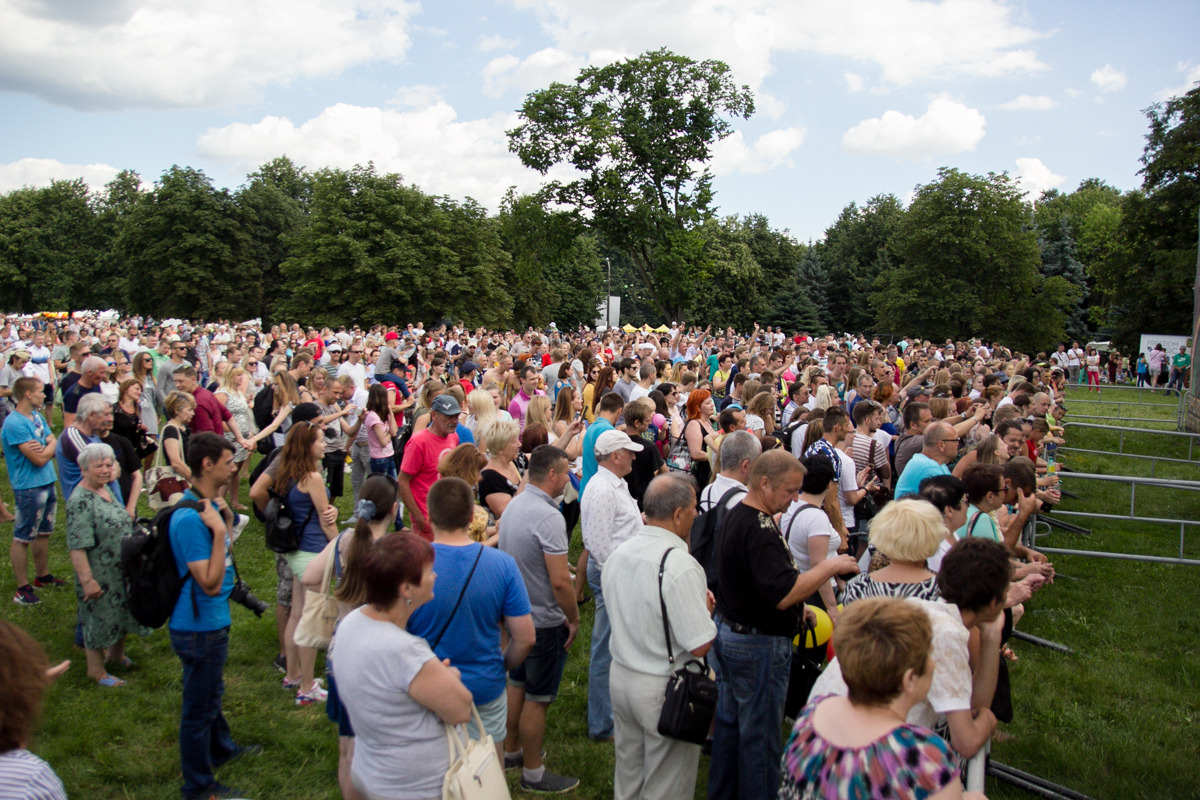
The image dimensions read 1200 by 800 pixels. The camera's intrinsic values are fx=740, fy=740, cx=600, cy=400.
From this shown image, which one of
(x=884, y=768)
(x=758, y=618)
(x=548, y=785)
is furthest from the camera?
(x=548, y=785)

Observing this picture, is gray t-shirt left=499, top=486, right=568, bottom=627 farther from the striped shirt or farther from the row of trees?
the row of trees

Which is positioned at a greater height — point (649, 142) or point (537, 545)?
point (649, 142)

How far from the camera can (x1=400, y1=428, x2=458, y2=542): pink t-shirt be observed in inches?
227

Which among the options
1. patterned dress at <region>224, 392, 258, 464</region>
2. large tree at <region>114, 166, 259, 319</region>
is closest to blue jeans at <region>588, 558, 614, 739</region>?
→ patterned dress at <region>224, 392, 258, 464</region>

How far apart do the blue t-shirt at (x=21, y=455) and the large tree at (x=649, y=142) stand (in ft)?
98.2

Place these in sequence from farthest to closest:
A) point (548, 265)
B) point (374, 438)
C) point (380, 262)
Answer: point (380, 262) < point (548, 265) < point (374, 438)

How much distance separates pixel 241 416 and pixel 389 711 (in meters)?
7.09

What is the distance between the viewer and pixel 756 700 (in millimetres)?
3521

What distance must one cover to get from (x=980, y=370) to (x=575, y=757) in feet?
40.5

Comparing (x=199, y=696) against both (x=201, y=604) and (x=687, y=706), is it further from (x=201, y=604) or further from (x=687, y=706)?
(x=687, y=706)

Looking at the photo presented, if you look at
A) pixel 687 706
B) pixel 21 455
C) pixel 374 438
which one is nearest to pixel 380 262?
pixel 374 438

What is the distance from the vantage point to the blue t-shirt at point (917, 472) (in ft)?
17.8

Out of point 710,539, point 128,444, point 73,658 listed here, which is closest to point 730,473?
point 710,539

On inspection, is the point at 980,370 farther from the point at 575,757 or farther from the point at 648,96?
the point at 648,96
